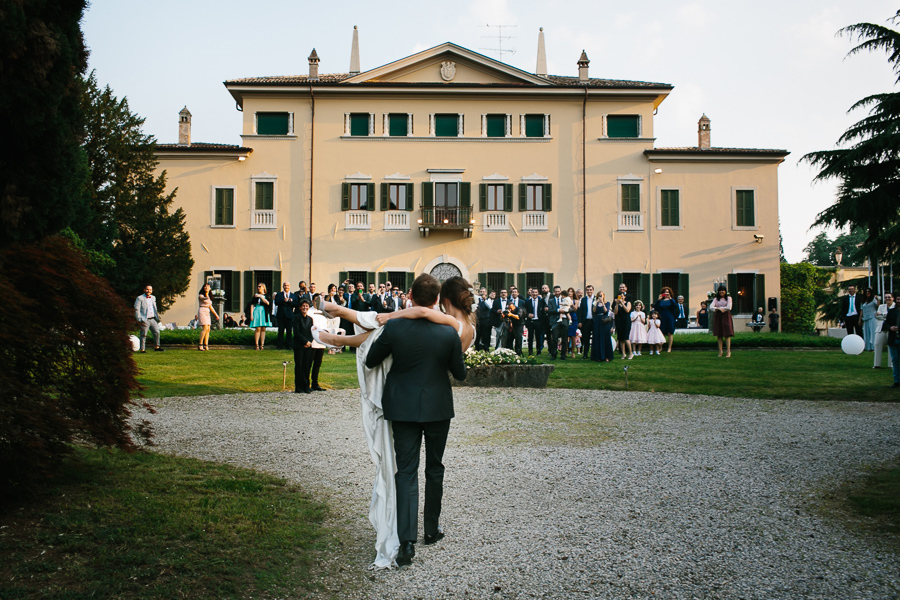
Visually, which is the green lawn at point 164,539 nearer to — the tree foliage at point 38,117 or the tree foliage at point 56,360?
the tree foliage at point 56,360

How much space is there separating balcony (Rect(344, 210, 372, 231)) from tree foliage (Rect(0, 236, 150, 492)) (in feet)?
87.4

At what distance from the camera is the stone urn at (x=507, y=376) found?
41.1 ft

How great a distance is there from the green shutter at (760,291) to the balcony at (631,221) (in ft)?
19.8

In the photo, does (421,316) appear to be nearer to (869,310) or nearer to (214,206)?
(869,310)

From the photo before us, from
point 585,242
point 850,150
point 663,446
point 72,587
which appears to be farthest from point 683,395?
point 585,242

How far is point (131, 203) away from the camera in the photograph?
27.9 m

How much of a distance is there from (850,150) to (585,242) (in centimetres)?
1449

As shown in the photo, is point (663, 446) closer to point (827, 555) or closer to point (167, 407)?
point (827, 555)

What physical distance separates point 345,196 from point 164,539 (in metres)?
28.5

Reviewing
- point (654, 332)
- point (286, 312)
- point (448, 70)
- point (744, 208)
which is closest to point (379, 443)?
point (286, 312)

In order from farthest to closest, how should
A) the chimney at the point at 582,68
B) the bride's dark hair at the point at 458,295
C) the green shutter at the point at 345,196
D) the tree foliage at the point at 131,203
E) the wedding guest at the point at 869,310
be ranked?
the chimney at the point at 582,68 < the green shutter at the point at 345,196 < the tree foliage at the point at 131,203 < the wedding guest at the point at 869,310 < the bride's dark hair at the point at 458,295

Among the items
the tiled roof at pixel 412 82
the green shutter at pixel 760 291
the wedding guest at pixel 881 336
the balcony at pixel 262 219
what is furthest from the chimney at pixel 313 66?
the wedding guest at pixel 881 336

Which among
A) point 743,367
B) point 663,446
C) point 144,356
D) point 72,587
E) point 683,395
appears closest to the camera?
point 72,587

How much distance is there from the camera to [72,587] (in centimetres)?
357
